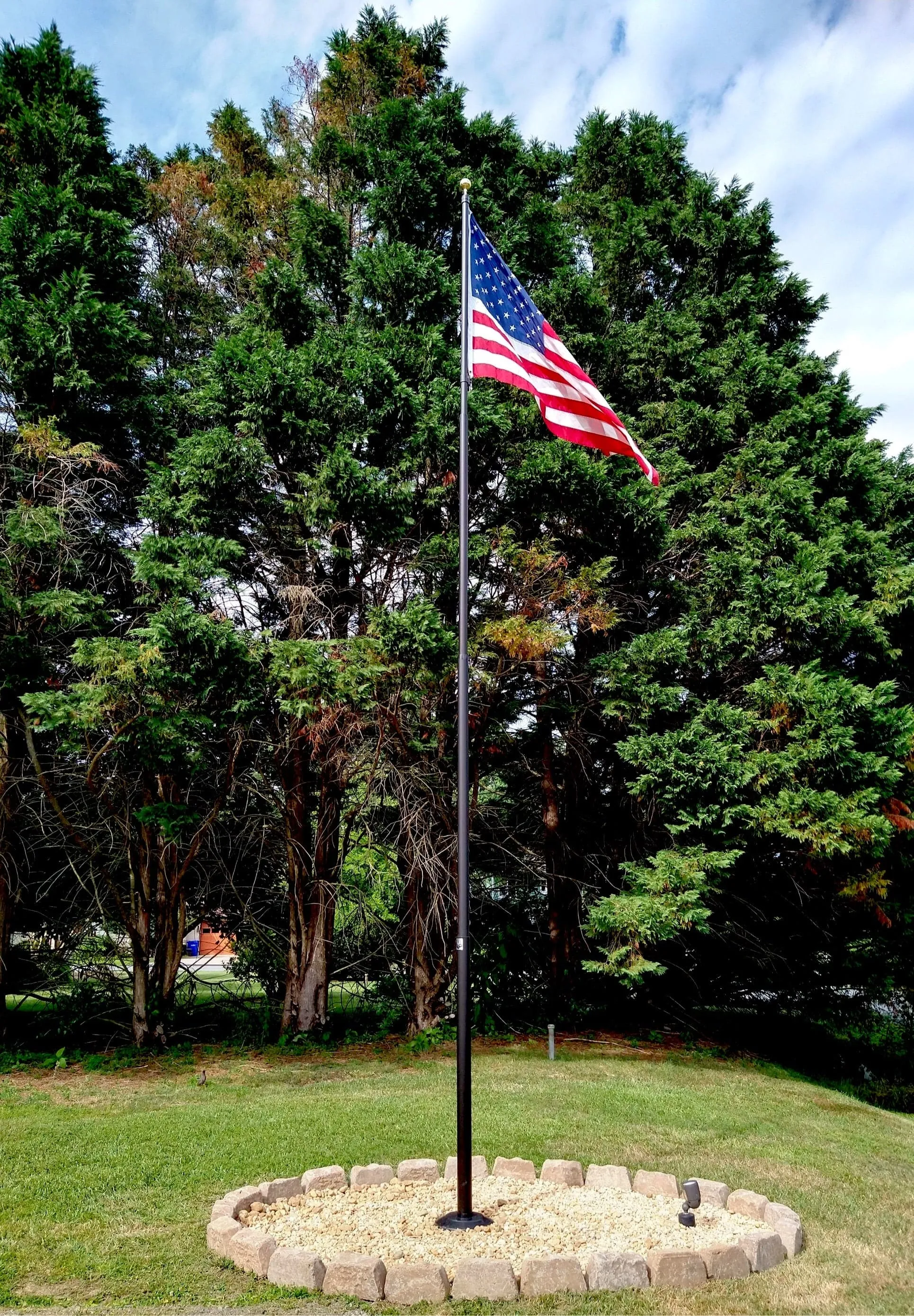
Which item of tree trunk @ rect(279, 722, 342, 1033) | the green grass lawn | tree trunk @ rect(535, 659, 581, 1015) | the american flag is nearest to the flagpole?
the american flag

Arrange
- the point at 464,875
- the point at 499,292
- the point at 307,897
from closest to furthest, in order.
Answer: the point at 464,875 < the point at 499,292 < the point at 307,897

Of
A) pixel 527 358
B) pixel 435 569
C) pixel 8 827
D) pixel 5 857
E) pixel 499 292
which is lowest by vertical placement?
pixel 5 857

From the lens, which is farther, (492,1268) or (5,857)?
(5,857)

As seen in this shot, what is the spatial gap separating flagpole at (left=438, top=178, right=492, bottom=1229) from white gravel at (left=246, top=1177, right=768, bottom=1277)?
0.16 meters

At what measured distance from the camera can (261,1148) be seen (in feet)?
20.8

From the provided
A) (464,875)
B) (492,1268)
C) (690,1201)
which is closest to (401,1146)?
(690,1201)

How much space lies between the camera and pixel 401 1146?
6.43 m

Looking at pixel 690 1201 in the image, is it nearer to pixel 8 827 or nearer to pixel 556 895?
pixel 556 895

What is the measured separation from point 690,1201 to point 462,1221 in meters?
1.23

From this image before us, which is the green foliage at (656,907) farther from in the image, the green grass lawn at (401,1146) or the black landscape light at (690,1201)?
the black landscape light at (690,1201)

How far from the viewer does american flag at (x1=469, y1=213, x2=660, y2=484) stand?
548cm

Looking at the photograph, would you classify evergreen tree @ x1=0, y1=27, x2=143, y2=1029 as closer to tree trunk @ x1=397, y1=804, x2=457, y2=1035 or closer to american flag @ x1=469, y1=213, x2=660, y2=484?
tree trunk @ x1=397, y1=804, x2=457, y2=1035

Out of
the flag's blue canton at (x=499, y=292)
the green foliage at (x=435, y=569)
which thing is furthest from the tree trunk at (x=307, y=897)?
the flag's blue canton at (x=499, y=292)

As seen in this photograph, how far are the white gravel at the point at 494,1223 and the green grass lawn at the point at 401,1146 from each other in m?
0.42
